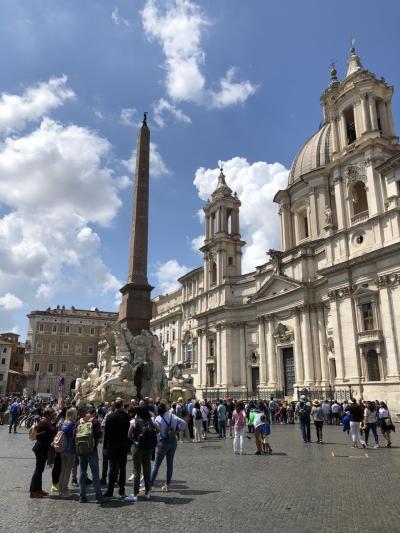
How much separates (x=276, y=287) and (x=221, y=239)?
1008cm

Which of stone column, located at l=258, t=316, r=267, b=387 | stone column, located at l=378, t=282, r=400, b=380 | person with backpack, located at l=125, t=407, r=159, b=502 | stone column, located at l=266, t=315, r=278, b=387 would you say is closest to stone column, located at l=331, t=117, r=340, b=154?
stone column, located at l=378, t=282, r=400, b=380

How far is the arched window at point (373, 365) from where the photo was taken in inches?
1012

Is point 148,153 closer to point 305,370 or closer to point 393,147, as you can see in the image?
point 393,147

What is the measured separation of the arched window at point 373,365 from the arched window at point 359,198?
1031cm

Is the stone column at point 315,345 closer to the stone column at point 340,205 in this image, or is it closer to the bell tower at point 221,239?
the stone column at point 340,205

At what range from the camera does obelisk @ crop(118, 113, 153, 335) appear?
21875 mm

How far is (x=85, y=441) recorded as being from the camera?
661 centimetres

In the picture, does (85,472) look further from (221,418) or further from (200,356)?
Answer: (200,356)

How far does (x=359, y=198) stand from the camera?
3139 cm

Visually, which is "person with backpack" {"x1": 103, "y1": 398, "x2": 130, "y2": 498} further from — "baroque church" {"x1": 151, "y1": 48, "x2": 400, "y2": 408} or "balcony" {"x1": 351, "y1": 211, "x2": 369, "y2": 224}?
"balcony" {"x1": 351, "y1": 211, "x2": 369, "y2": 224}

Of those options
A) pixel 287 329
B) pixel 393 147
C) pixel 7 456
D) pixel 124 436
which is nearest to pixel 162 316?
pixel 287 329

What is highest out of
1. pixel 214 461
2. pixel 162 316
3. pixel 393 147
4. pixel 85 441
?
pixel 393 147

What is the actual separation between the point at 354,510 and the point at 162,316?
5484 centimetres

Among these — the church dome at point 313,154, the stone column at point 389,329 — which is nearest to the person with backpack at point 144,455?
the stone column at point 389,329
